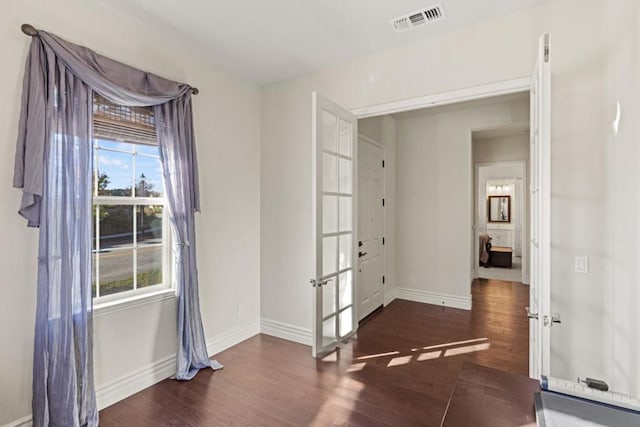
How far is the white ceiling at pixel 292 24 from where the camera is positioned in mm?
2293

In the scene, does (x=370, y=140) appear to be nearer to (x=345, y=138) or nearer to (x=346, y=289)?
(x=345, y=138)

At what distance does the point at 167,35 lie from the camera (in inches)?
105

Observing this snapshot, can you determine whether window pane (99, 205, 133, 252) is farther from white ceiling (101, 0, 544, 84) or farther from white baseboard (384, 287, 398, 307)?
white baseboard (384, 287, 398, 307)

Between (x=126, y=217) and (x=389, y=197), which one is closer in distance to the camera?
(x=126, y=217)

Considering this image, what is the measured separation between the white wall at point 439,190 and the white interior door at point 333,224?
6.44 feet

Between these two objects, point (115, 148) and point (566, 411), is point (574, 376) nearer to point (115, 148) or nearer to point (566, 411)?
point (566, 411)

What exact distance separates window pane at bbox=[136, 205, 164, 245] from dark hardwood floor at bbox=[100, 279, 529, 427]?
1197 mm

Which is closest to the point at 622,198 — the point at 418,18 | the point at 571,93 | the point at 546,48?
the point at 571,93

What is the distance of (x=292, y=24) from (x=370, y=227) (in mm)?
2589

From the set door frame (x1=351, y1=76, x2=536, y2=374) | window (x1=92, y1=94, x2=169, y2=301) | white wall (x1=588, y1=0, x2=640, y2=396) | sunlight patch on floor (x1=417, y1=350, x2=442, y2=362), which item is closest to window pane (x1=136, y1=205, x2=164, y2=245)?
window (x1=92, y1=94, x2=169, y2=301)

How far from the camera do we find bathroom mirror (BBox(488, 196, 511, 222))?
920 cm

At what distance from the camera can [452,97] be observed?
8.73ft

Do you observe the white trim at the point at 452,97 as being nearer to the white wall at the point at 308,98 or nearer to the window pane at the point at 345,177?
the white wall at the point at 308,98

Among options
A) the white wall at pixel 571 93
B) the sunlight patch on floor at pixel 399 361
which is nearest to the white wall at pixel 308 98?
the white wall at pixel 571 93
